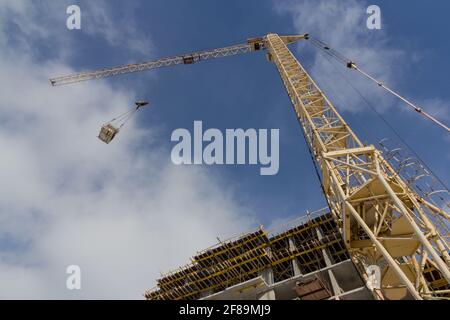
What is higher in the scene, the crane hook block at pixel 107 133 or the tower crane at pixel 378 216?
the crane hook block at pixel 107 133

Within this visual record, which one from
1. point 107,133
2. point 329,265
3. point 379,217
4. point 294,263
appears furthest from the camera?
point 107,133

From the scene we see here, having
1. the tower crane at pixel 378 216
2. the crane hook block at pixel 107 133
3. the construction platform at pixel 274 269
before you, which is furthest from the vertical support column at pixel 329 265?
the crane hook block at pixel 107 133

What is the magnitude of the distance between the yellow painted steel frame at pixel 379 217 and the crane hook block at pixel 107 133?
25.3 meters

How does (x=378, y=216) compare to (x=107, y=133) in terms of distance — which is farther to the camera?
(x=107, y=133)

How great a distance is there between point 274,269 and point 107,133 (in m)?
23.7

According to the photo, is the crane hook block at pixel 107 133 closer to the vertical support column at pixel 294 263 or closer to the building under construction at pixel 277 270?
the building under construction at pixel 277 270

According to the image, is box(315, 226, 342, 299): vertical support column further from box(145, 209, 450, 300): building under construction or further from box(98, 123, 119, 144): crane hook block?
box(98, 123, 119, 144): crane hook block

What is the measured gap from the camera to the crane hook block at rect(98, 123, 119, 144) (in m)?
41.2

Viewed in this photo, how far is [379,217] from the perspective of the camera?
55.1 feet

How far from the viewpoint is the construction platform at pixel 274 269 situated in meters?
33.4

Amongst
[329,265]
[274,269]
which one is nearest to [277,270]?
[274,269]

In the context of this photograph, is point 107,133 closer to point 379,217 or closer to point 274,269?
point 274,269
